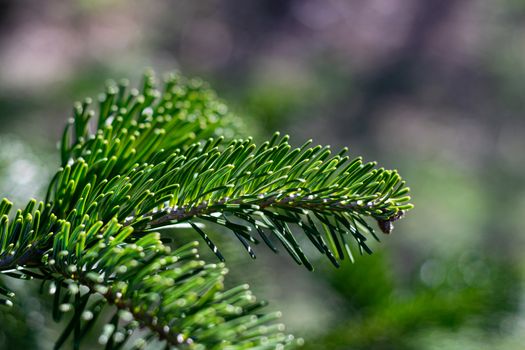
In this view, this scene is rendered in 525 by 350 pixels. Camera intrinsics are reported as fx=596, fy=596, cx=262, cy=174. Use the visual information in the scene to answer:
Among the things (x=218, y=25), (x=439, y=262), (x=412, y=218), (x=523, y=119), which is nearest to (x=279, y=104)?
(x=439, y=262)

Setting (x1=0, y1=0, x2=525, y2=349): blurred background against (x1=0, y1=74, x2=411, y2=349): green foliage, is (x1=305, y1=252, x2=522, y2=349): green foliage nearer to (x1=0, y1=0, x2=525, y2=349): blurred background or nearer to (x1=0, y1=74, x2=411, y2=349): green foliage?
(x1=0, y1=0, x2=525, y2=349): blurred background

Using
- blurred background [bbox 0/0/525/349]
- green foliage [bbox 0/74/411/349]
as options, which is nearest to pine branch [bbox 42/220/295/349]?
green foliage [bbox 0/74/411/349]

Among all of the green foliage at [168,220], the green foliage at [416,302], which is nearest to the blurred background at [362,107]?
the green foliage at [416,302]

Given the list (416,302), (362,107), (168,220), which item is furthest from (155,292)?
(362,107)

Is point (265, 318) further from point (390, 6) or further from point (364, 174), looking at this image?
point (390, 6)

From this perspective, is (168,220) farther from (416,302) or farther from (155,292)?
(416,302)

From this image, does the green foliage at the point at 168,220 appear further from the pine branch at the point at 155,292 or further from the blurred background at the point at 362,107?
the blurred background at the point at 362,107

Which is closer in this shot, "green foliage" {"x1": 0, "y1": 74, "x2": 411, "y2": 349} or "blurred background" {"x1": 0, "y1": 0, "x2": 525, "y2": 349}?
"green foliage" {"x1": 0, "y1": 74, "x2": 411, "y2": 349}
